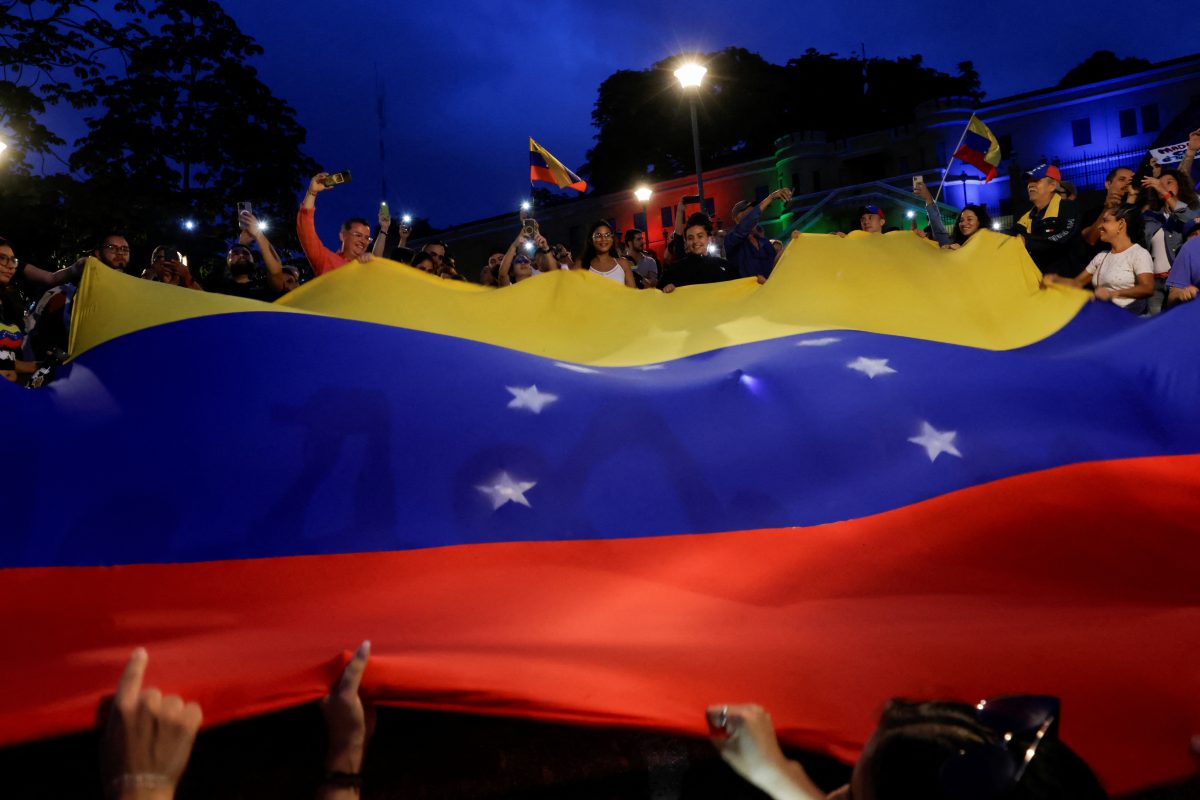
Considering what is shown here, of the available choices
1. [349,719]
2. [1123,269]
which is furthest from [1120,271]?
[349,719]

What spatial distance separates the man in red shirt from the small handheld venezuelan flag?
7544mm

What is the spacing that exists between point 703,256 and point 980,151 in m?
6.19

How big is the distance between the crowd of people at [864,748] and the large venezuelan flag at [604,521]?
0.38ft

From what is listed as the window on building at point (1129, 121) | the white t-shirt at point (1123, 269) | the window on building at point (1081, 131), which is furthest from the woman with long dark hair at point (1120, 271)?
the window on building at point (1081, 131)

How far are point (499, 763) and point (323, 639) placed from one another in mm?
660

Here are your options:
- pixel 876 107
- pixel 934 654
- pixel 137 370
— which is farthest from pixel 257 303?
pixel 876 107

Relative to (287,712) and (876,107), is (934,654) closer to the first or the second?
(287,712)

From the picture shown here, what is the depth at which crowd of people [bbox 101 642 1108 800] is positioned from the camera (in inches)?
A: 47.5

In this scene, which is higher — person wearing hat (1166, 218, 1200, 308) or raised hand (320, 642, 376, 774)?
person wearing hat (1166, 218, 1200, 308)

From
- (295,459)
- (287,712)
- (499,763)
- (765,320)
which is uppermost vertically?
(765,320)

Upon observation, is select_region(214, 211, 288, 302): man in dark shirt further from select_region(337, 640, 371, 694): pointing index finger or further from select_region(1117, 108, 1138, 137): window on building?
select_region(1117, 108, 1138, 137): window on building

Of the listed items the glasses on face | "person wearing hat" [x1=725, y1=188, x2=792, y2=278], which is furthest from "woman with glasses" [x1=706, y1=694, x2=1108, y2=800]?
"person wearing hat" [x1=725, y1=188, x2=792, y2=278]

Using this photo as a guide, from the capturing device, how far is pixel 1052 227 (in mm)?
7723

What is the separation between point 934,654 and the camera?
8.02 ft
